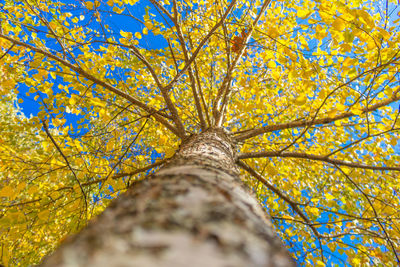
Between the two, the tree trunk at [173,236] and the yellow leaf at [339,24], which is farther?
the yellow leaf at [339,24]

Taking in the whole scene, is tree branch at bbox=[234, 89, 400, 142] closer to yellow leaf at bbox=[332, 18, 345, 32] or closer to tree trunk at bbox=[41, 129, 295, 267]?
yellow leaf at bbox=[332, 18, 345, 32]

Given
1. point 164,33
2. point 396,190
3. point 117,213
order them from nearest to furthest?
point 117,213
point 164,33
point 396,190

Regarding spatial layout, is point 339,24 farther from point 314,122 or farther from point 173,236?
point 173,236

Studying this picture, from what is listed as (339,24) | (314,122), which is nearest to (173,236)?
(339,24)

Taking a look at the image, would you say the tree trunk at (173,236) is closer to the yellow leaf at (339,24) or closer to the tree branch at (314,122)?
the yellow leaf at (339,24)

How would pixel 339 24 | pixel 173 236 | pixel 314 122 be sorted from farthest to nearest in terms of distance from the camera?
pixel 314 122 < pixel 339 24 < pixel 173 236

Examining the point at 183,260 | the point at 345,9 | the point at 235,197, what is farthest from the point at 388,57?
the point at 183,260

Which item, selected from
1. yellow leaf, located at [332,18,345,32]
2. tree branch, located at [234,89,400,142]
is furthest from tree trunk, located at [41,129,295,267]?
tree branch, located at [234,89,400,142]

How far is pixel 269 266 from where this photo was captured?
0.37 m

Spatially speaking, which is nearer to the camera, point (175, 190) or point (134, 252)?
point (134, 252)

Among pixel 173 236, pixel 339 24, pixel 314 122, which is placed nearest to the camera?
pixel 173 236

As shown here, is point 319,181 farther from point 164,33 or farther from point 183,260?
point 183,260

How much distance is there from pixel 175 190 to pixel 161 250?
0.74 feet

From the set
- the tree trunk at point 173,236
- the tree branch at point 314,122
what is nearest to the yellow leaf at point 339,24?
the tree branch at point 314,122
